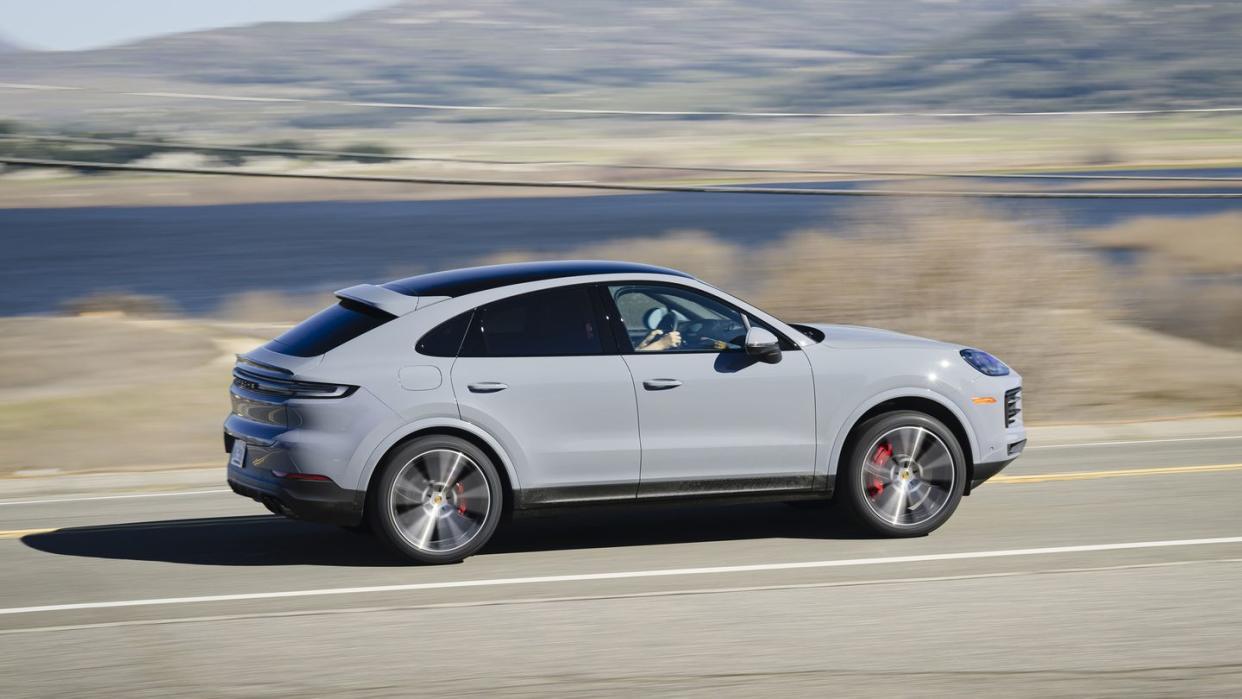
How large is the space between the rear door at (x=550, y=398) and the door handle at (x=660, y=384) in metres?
0.10

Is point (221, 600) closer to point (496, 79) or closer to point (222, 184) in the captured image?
point (222, 184)

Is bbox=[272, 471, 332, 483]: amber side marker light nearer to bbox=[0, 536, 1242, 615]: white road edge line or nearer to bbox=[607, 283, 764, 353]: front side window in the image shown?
bbox=[0, 536, 1242, 615]: white road edge line

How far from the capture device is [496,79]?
136750 mm

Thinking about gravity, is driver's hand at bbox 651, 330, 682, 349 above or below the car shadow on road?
above

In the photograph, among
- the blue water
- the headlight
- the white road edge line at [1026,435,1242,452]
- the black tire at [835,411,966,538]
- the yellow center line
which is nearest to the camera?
the black tire at [835,411,966,538]

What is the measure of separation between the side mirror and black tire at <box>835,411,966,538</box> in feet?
2.22

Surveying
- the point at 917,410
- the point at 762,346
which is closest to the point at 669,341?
the point at 762,346

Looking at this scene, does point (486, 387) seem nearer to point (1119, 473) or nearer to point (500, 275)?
point (500, 275)

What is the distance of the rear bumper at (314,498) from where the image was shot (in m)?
7.96

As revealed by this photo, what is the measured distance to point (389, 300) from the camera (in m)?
8.38

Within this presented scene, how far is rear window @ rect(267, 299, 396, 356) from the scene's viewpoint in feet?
26.8

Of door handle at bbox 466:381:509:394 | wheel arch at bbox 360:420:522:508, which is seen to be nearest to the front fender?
wheel arch at bbox 360:420:522:508

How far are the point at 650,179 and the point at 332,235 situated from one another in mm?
18379

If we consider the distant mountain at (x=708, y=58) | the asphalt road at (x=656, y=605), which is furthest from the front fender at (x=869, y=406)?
the distant mountain at (x=708, y=58)
